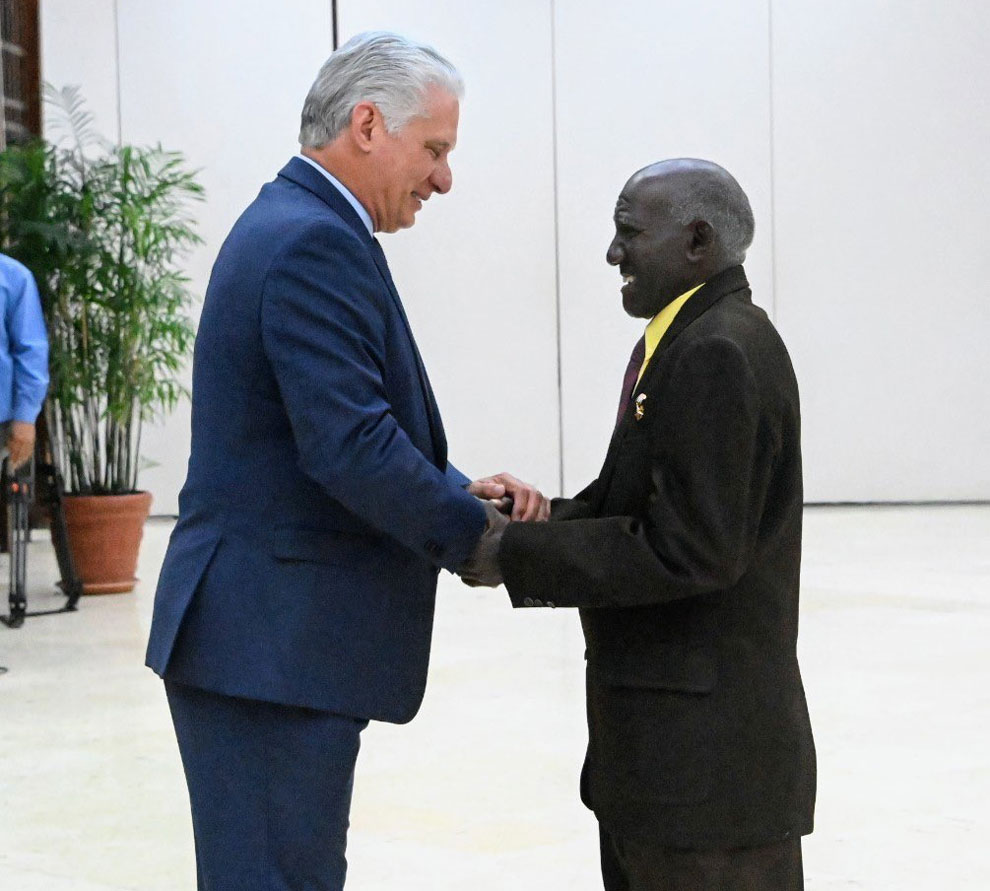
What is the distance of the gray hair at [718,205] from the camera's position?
1994 millimetres

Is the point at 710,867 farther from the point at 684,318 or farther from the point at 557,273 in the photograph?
the point at 557,273

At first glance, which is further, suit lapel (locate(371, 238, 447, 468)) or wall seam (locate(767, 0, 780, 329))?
wall seam (locate(767, 0, 780, 329))

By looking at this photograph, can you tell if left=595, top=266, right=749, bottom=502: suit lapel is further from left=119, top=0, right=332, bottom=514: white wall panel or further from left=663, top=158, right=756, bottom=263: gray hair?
left=119, top=0, right=332, bottom=514: white wall panel

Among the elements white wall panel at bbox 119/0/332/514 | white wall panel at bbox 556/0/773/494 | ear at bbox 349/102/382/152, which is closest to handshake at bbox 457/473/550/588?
ear at bbox 349/102/382/152

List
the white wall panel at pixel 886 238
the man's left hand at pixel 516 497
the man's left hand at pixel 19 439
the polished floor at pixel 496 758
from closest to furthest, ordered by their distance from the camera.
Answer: the man's left hand at pixel 516 497, the polished floor at pixel 496 758, the man's left hand at pixel 19 439, the white wall panel at pixel 886 238

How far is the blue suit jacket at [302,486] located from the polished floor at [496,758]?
1.53 metres

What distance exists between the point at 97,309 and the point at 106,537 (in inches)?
43.4

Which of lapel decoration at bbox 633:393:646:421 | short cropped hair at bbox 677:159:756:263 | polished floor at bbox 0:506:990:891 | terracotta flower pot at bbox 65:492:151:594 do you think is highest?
short cropped hair at bbox 677:159:756:263

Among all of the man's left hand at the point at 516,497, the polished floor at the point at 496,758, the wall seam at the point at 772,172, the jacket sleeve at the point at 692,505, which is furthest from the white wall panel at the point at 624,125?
the jacket sleeve at the point at 692,505

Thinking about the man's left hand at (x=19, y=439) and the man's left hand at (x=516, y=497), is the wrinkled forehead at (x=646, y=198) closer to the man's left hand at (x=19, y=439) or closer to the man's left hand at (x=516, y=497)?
the man's left hand at (x=516, y=497)

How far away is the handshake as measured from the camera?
204cm

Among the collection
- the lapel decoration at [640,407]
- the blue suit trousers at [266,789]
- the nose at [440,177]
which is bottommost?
the blue suit trousers at [266,789]

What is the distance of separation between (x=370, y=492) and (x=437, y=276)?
9184 millimetres

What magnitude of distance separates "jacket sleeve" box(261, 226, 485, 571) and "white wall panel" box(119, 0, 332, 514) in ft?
30.1
